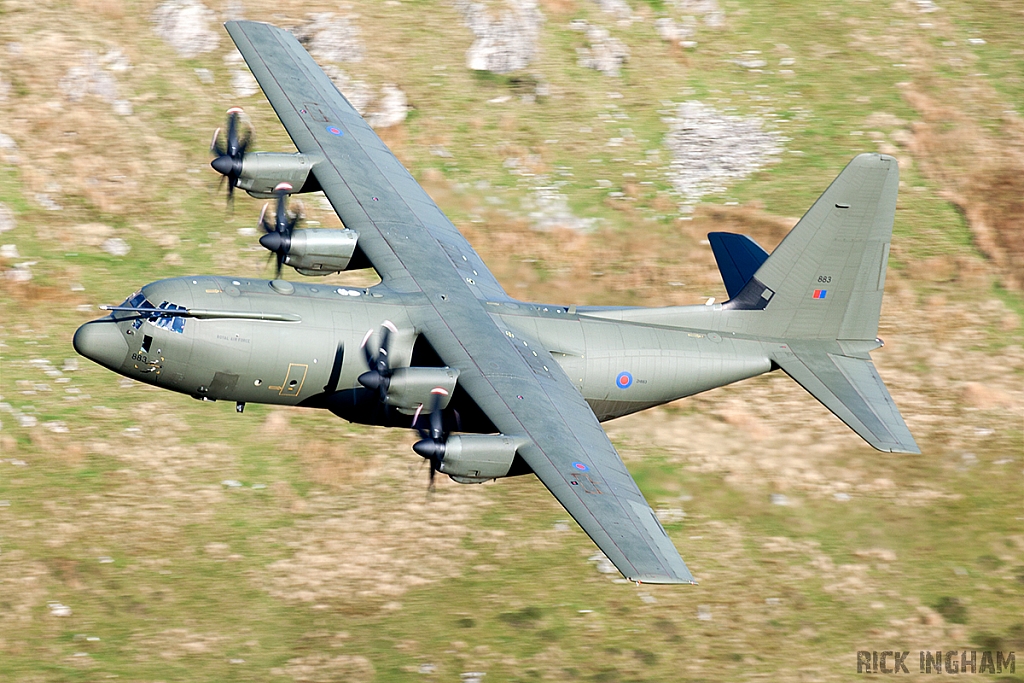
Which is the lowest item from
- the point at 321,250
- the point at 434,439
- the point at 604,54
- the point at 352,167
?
the point at 434,439

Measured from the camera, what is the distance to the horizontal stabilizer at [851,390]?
106 feet

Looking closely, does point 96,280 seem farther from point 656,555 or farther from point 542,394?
point 656,555

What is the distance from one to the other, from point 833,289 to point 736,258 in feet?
10.7

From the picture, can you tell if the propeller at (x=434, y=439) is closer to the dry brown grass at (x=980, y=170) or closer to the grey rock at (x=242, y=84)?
the grey rock at (x=242, y=84)

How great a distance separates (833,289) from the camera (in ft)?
116

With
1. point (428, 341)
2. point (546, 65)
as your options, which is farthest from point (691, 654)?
point (546, 65)

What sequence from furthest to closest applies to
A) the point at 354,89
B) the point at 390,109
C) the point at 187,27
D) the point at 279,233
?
1. the point at 187,27
2. the point at 354,89
3. the point at 390,109
4. the point at 279,233

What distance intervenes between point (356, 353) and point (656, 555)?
10.1 m

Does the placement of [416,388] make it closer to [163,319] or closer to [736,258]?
[163,319]

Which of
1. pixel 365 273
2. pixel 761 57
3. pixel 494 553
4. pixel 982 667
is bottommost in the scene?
pixel 982 667

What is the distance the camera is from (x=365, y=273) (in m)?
43.5

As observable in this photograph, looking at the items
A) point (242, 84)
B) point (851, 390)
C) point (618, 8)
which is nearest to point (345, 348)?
point (851, 390)

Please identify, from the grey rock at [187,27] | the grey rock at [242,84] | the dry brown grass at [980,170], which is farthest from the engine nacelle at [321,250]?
the dry brown grass at [980,170]

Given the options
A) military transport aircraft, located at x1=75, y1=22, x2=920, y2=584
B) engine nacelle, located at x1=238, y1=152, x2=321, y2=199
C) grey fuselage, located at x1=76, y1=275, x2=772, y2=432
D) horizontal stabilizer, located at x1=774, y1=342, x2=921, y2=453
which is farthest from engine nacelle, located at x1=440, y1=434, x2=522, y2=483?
engine nacelle, located at x1=238, y1=152, x2=321, y2=199
